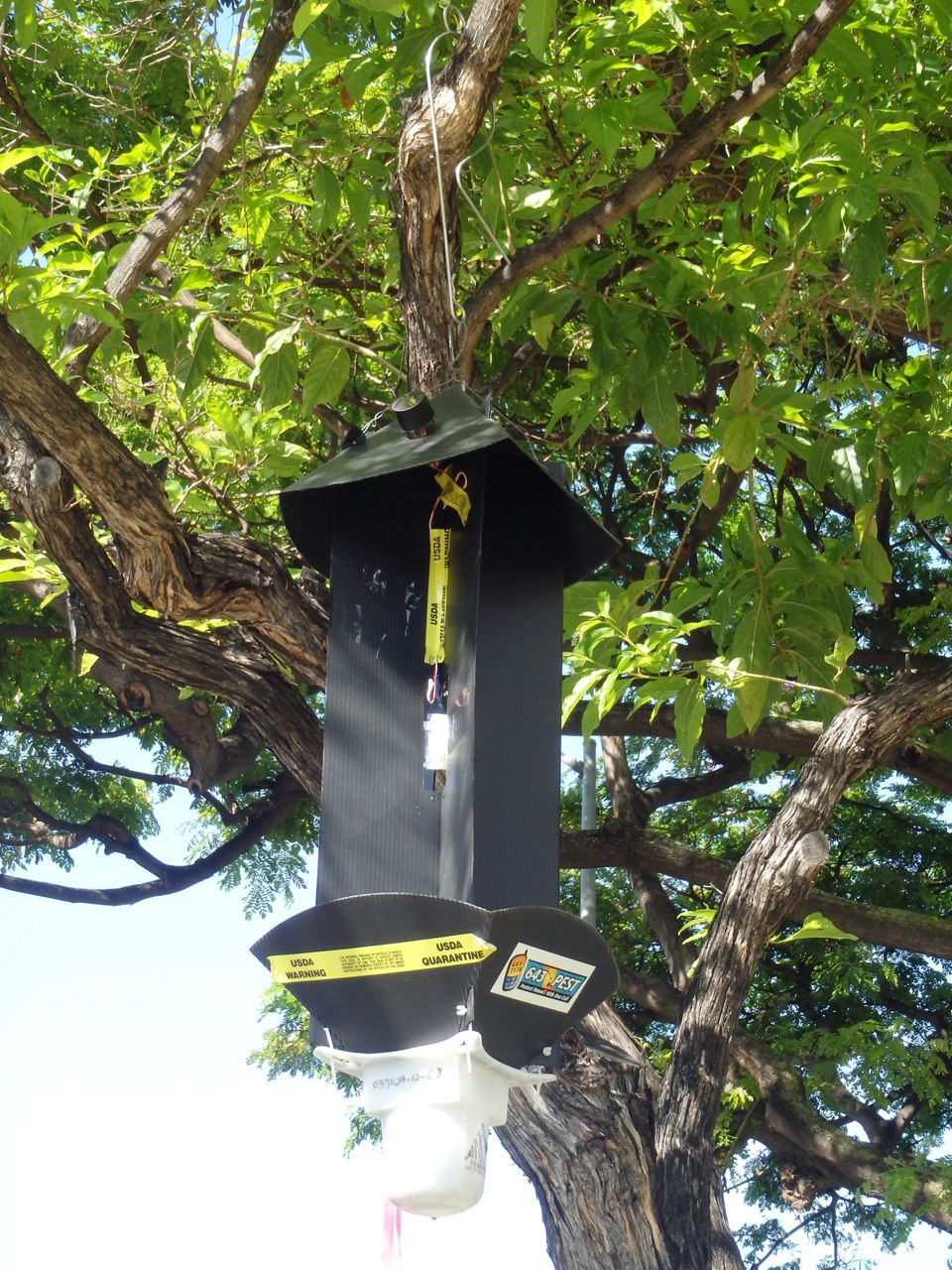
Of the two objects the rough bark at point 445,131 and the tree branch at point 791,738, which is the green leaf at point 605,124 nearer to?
the rough bark at point 445,131

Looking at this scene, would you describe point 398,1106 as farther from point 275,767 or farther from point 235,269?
point 275,767

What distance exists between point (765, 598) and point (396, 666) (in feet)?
5.77

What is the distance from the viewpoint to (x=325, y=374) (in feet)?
12.6

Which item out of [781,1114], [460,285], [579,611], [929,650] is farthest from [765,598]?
[781,1114]

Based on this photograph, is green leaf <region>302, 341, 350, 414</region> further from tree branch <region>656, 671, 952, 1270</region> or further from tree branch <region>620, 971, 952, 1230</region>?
tree branch <region>620, 971, 952, 1230</region>

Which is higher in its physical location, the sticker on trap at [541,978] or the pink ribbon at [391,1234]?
the sticker on trap at [541,978]

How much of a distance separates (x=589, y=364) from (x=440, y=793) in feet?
8.68

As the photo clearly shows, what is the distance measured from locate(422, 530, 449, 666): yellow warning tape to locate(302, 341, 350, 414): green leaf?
60.7 inches

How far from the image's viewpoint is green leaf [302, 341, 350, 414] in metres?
3.83

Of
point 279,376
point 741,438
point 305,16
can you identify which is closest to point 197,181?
point 279,376

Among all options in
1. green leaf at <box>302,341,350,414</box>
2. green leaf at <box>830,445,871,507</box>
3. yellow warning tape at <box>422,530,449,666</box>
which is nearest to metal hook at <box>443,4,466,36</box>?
green leaf at <box>302,341,350,414</box>

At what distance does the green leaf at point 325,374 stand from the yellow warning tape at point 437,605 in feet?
5.06

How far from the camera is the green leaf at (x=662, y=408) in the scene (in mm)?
4074

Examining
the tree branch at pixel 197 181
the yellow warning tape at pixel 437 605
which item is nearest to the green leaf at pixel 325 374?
the tree branch at pixel 197 181
